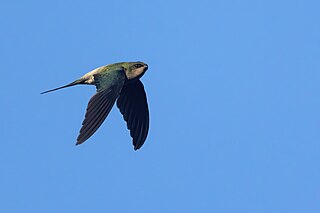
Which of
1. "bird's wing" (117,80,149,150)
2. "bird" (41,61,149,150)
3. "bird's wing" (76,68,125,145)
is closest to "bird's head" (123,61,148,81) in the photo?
"bird" (41,61,149,150)

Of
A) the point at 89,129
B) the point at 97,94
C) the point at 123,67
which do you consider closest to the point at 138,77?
the point at 123,67

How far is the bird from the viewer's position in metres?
19.0

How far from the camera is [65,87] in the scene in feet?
70.9

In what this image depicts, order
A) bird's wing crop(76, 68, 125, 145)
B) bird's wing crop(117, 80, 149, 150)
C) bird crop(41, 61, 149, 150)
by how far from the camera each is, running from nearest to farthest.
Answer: bird's wing crop(76, 68, 125, 145) → bird crop(41, 61, 149, 150) → bird's wing crop(117, 80, 149, 150)

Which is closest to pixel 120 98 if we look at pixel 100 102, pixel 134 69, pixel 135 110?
pixel 135 110

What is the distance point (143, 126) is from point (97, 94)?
115 inches

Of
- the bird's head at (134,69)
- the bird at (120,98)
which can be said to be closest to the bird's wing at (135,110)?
the bird at (120,98)

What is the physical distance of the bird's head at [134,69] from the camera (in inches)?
858

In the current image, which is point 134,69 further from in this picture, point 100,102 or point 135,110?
point 100,102

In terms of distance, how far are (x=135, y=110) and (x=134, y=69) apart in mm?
1334

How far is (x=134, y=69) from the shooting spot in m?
21.8

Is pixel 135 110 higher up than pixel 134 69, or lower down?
lower down

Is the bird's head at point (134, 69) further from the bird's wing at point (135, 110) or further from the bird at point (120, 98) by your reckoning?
the bird's wing at point (135, 110)

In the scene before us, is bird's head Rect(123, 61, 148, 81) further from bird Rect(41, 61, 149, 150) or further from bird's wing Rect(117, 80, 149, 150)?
bird's wing Rect(117, 80, 149, 150)
